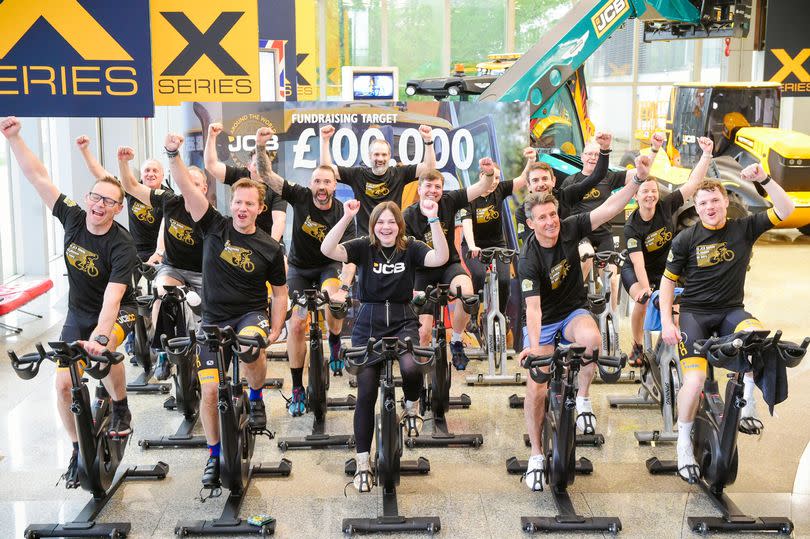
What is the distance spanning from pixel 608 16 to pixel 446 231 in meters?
4.06

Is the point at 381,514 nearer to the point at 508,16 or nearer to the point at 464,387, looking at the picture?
the point at 464,387

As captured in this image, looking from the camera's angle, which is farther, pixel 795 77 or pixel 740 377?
pixel 795 77

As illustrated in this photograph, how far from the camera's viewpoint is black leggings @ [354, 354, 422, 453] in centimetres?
490

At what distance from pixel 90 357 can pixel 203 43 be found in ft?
5.87

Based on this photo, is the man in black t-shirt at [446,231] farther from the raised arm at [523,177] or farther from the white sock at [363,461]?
the white sock at [363,461]

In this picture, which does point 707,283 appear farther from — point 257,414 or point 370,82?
point 370,82

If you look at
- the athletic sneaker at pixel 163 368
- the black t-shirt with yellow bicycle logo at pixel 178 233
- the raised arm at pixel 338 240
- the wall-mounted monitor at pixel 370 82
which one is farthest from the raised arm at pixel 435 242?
the wall-mounted monitor at pixel 370 82

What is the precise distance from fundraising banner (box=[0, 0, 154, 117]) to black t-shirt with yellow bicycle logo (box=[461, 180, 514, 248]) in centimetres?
370

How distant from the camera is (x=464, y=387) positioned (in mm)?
7281

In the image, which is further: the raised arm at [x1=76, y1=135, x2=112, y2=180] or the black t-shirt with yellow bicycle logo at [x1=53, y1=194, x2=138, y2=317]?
the raised arm at [x1=76, y1=135, x2=112, y2=180]

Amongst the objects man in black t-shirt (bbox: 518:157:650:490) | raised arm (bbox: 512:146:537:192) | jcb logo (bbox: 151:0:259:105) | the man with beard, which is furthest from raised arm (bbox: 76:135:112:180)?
raised arm (bbox: 512:146:537:192)

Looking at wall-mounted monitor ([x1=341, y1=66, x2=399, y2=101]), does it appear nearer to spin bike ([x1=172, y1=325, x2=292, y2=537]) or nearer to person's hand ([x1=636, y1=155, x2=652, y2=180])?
person's hand ([x1=636, y1=155, x2=652, y2=180])

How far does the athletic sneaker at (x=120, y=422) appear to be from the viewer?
508 centimetres

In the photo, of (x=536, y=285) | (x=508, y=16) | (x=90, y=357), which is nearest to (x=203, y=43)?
(x=90, y=357)
